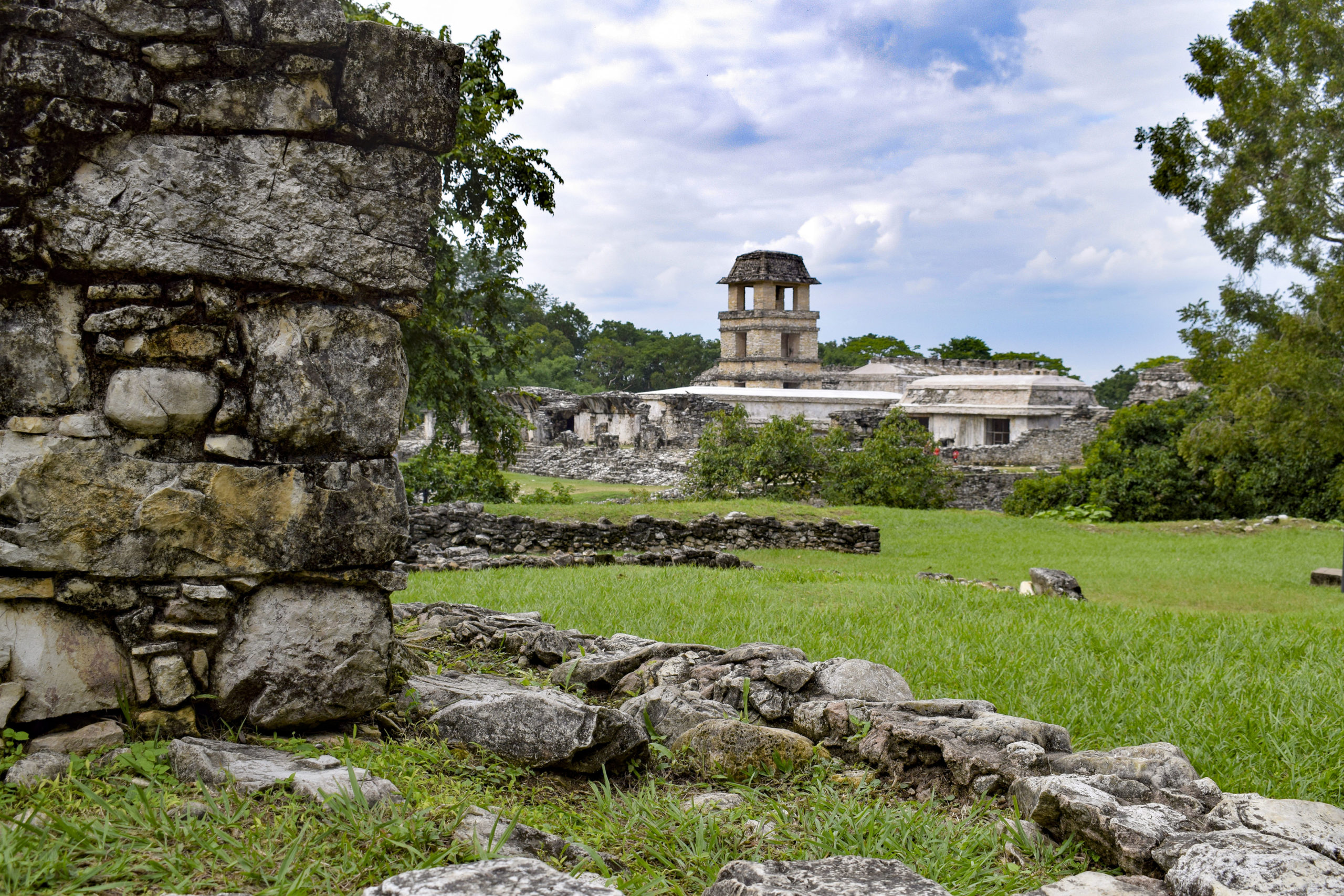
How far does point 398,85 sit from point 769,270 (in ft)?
120

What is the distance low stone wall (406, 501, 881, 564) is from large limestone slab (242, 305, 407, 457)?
7078 millimetres

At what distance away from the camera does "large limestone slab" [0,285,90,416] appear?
2869 mm

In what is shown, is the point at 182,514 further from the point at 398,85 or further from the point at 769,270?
the point at 769,270

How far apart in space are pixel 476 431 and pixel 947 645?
891 cm

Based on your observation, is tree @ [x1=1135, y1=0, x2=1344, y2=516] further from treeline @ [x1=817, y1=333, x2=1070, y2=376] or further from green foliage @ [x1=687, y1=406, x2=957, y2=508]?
treeline @ [x1=817, y1=333, x2=1070, y2=376]

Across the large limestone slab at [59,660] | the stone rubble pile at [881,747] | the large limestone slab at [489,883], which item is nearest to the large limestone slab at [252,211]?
the large limestone slab at [59,660]

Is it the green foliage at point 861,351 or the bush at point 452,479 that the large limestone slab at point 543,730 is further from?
the green foliage at point 861,351

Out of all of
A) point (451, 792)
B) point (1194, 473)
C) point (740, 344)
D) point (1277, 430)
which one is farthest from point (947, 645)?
point (740, 344)

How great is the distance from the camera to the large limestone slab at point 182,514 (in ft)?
9.37

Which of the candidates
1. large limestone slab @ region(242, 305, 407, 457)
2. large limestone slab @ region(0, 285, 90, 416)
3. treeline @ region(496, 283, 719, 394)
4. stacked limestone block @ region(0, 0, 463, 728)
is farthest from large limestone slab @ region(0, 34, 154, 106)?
treeline @ region(496, 283, 719, 394)

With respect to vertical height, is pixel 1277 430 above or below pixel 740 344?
below

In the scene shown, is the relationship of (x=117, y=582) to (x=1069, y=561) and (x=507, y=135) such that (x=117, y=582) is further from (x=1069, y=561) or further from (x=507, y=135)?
(x=1069, y=561)

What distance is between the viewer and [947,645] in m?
5.33

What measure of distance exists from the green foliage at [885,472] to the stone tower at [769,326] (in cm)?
1918
